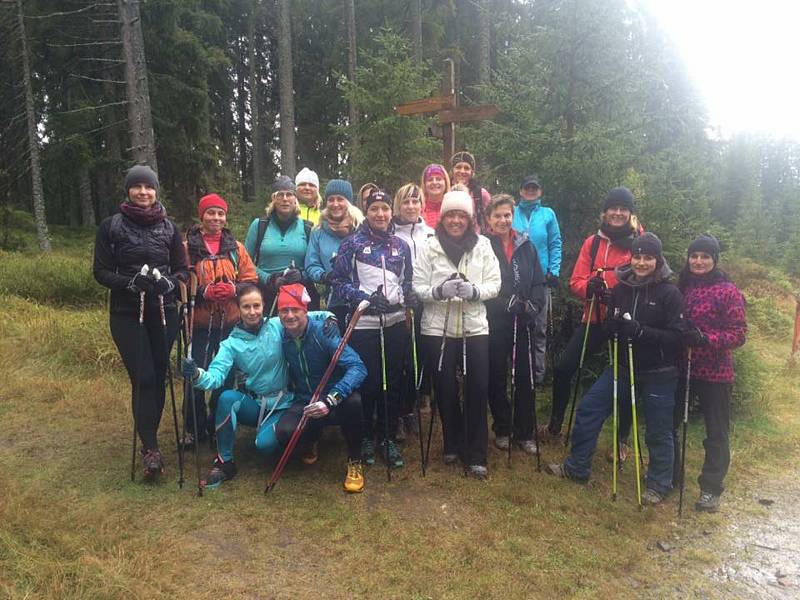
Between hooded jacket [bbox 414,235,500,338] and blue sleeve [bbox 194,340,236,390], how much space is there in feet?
5.40

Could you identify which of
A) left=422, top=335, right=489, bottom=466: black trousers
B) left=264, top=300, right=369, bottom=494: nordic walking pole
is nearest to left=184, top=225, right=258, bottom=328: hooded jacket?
left=264, top=300, right=369, bottom=494: nordic walking pole

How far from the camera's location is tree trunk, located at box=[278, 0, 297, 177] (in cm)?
1753

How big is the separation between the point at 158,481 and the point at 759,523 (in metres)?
4.80

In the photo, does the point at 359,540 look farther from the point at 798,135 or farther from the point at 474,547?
the point at 798,135

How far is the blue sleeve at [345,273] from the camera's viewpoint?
14.9 ft

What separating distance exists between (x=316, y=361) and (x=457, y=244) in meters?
1.56

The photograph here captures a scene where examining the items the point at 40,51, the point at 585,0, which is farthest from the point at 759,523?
the point at 40,51

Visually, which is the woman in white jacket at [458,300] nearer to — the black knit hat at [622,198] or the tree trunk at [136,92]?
the black knit hat at [622,198]

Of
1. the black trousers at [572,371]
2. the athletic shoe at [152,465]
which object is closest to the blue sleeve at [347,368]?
the athletic shoe at [152,465]

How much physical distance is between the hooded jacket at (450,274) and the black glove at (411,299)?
94 mm

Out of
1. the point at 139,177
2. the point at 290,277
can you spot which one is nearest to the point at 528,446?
the point at 290,277

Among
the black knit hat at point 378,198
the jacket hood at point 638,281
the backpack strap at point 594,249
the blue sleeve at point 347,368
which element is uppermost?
the black knit hat at point 378,198

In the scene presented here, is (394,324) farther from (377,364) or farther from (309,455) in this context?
(309,455)

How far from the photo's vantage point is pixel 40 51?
17.2 metres
